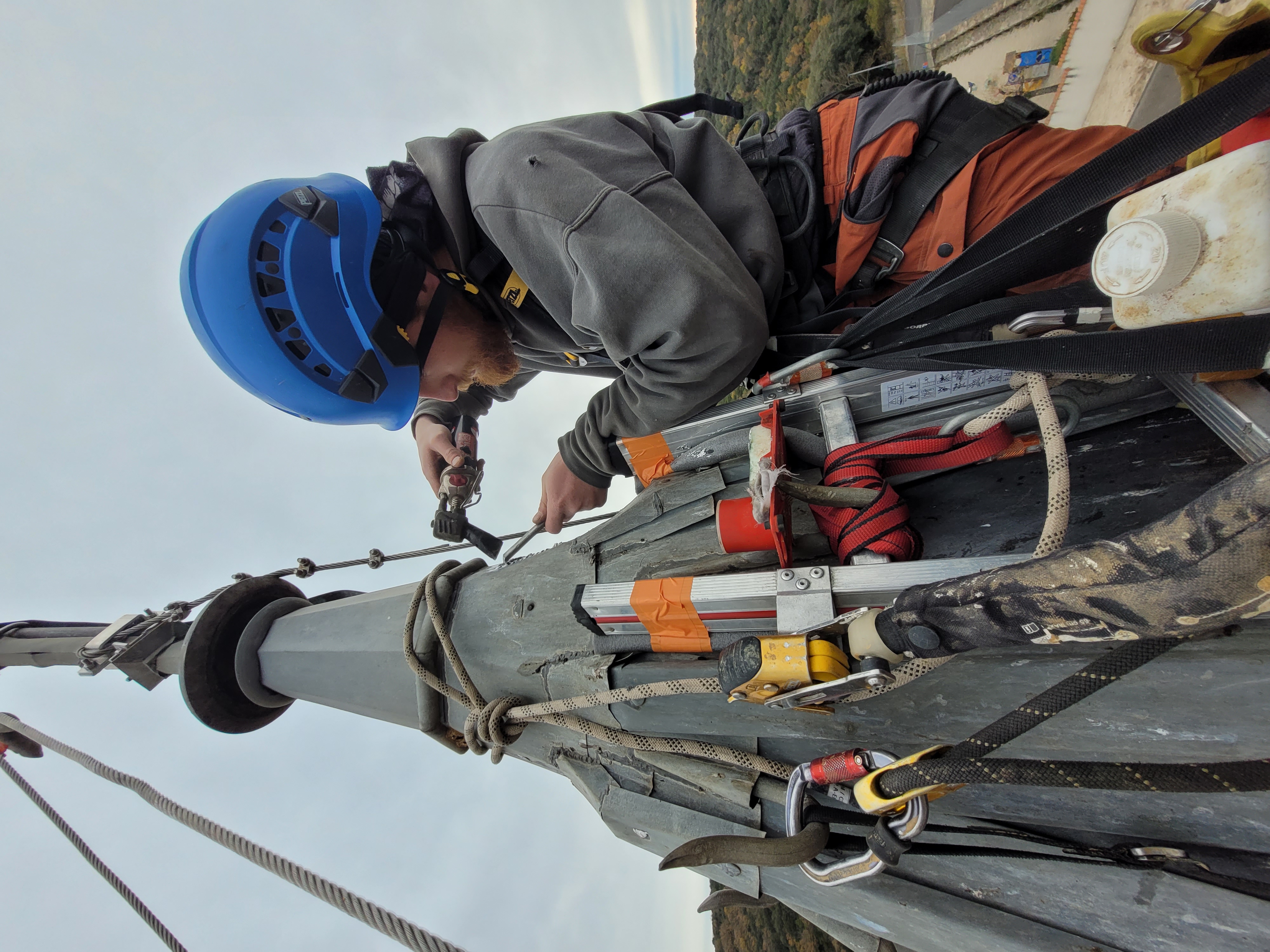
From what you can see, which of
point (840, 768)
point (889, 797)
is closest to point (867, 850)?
point (840, 768)

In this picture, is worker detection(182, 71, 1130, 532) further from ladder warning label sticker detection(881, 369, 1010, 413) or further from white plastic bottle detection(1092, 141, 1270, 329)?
white plastic bottle detection(1092, 141, 1270, 329)

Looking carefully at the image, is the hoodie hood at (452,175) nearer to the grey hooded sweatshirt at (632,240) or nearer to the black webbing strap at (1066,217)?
the grey hooded sweatshirt at (632,240)

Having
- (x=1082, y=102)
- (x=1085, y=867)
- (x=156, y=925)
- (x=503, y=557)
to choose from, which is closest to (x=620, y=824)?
(x=503, y=557)

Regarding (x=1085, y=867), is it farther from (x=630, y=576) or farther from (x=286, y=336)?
(x=286, y=336)

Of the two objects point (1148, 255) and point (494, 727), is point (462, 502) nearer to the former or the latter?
point (494, 727)

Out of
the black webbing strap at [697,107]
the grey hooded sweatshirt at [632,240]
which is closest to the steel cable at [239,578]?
the grey hooded sweatshirt at [632,240]

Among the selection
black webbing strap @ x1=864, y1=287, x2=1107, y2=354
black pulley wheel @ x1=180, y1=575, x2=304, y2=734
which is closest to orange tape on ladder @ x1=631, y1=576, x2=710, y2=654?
black webbing strap @ x1=864, y1=287, x2=1107, y2=354

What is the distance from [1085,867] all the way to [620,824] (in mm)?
1269

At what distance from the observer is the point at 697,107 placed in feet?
8.25

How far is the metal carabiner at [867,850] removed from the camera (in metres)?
1.07

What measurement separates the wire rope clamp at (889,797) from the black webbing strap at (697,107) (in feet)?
7.91

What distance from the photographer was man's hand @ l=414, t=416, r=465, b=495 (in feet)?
9.98

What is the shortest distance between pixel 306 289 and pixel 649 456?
4.60 ft

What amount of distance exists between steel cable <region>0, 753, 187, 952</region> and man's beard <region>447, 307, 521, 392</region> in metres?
2.35
